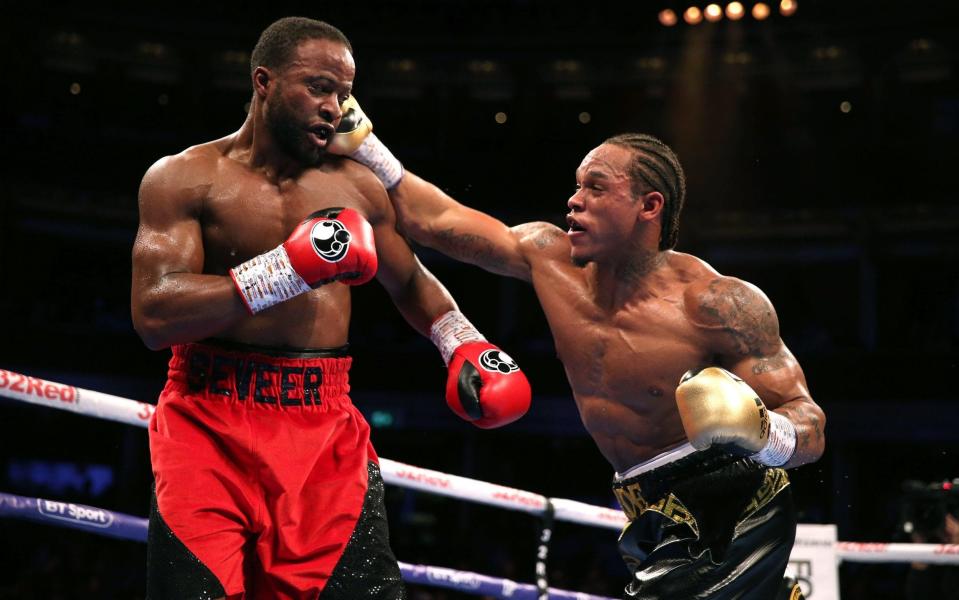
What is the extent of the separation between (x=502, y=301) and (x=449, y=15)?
4.16 metres

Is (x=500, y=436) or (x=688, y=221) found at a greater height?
(x=688, y=221)

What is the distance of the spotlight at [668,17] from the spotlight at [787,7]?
4.28 ft

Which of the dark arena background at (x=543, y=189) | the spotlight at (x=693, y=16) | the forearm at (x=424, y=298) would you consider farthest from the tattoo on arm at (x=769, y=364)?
the spotlight at (x=693, y=16)

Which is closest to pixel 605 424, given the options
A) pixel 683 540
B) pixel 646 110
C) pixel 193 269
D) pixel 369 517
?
pixel 683 540

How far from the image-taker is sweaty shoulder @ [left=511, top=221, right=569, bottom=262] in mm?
2979

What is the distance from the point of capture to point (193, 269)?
2.10m

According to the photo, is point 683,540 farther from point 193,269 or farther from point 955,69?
point 955,69

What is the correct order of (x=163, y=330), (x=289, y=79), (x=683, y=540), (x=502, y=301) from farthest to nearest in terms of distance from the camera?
(x=502, y=301)
(x=683, y=540)
(x=289, y=79)
(x=163, y=330)

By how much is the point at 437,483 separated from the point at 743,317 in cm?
111

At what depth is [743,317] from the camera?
2674 millimetres

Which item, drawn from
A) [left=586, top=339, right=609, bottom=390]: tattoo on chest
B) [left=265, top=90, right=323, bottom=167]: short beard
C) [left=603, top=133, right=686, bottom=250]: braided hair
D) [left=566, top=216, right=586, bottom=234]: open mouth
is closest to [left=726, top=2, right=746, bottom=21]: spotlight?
[left=603, top=133, right=686, bottom=250]: braided hair

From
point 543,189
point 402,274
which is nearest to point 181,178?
point 402,274

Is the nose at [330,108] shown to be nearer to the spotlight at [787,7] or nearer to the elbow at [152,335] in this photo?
the elbow at [152,335]

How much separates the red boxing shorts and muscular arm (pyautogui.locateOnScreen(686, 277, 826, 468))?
3.34ft
